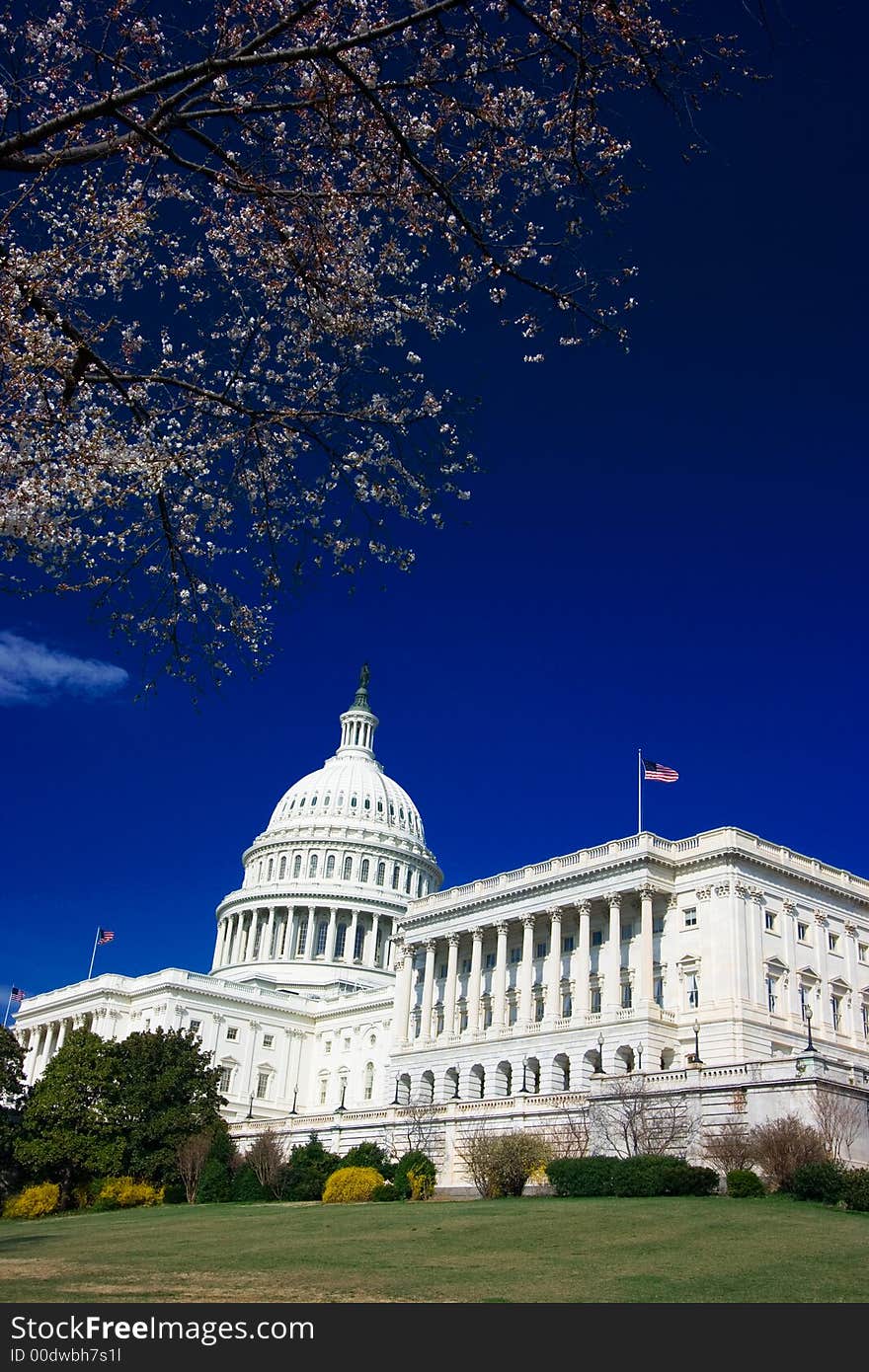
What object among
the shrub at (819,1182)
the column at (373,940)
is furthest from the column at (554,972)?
the column at (373,940)

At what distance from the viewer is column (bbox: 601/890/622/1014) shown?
74.3 meters

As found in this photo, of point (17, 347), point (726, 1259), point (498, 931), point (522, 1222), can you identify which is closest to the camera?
point (17, 347)

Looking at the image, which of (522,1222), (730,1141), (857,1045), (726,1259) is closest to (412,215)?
(726,1259)

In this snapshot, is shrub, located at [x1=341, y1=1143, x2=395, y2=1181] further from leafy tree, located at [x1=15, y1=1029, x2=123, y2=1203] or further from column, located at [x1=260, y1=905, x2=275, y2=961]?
column, located at [x1=260, y1=905, x2=275, y2=961]

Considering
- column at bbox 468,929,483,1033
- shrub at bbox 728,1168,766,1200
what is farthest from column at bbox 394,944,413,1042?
shrub at bbox 728,1168,766,1200

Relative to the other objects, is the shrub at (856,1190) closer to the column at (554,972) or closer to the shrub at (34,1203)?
the shrub at (34,1203)

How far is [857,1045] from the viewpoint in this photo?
237ft

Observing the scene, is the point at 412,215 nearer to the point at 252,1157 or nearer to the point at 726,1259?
the point at 726,1259

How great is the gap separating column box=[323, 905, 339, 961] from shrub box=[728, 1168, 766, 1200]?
94.4m

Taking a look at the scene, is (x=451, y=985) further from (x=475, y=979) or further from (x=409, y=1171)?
(x=409, y=1171)

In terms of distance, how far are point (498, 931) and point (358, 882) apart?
5301 centimetres

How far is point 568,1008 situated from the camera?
3078 inches

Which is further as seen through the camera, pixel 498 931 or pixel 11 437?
pixel 498 931

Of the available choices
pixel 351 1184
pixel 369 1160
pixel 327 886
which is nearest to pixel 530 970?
pixel 369 1160
